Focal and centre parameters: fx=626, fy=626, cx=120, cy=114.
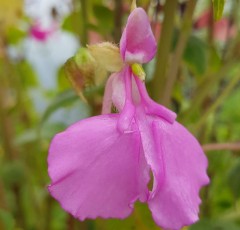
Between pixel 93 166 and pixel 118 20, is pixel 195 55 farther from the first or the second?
pixel 93 166

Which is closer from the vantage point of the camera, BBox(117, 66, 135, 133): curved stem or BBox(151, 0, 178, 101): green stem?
BBox(117, 66, 135, 133): curved stem

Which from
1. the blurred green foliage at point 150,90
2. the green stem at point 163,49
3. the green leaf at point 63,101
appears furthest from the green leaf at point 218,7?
the green leaf at point 63,101

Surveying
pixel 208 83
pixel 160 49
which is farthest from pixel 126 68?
pixel 208 83

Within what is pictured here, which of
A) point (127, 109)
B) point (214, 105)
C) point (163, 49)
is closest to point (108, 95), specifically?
point (127, 109)

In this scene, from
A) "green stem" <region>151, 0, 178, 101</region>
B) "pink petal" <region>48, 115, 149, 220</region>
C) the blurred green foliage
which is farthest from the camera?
the blurred green foliage

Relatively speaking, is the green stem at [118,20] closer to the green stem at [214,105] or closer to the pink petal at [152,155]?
the green stem at [214,105]

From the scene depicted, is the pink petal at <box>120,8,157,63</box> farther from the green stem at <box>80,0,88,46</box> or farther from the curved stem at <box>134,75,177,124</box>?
the green stem at <box>80,0,88,46</box>

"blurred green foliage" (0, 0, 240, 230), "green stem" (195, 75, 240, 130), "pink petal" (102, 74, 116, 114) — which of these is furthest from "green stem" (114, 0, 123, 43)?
"pink petal" (102, 74, 116, 114)
